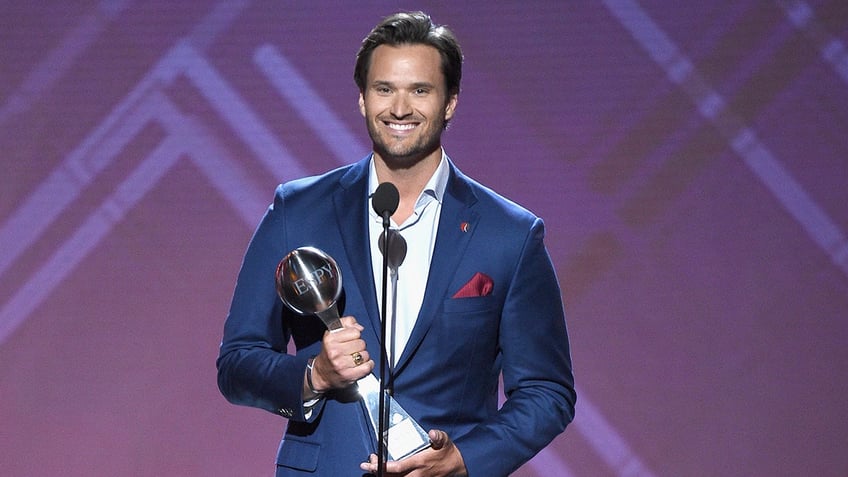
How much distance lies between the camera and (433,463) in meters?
1.64

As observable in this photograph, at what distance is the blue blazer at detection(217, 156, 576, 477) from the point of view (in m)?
1.76

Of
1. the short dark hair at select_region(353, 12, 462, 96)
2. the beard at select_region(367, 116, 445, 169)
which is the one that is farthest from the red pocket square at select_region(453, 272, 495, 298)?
the short dark hair at select_region(353, 12, 462, 96)

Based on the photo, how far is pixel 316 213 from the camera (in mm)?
1883

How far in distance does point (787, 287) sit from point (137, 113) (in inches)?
83.1

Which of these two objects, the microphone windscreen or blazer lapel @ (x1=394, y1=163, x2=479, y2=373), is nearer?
the microphone windscreen

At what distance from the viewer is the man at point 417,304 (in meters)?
1.76

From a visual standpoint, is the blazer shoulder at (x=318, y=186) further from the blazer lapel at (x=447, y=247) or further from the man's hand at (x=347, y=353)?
the man's hand at (x=347, y=353)

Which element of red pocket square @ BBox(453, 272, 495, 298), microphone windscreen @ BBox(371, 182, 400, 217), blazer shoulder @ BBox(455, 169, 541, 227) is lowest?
red pocket square @ BBox(453, 272, 495, 298)

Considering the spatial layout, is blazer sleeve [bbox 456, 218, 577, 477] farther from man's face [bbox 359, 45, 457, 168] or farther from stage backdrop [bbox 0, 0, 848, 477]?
stage backdrop [bbox 0, 0, 848, 477]

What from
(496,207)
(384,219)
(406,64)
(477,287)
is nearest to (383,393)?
(384,219)

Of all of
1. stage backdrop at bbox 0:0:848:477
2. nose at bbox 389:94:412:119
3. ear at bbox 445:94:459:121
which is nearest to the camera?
nose at bbox 389:94:412:119

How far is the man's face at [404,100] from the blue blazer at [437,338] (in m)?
0.10

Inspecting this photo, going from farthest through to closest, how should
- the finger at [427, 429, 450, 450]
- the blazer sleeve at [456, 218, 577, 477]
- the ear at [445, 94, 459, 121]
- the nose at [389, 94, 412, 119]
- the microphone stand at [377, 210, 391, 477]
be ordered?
the ear at [445, 94, 459, 121], the nose at [389, 94, 412, 119], the blazer sleeve at [456, 218, 577, 477], the finger at [427, 429, 450, 450], the microphone stand at [377, 210, 391, 477]

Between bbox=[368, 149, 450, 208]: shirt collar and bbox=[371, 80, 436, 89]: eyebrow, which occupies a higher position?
bbox=[371, 80, 436, 89]: eyebrow
